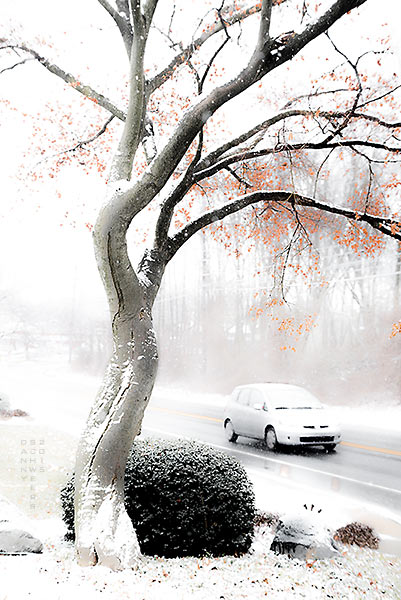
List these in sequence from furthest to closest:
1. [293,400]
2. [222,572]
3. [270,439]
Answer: [293,400] < [270,439] < [222,572]

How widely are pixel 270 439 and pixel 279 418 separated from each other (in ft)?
2.27

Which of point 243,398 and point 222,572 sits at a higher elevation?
point 243,398

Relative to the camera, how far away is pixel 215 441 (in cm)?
1525

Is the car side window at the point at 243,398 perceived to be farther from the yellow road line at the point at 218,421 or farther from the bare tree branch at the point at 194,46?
the bare tree branch at the point at 194,46

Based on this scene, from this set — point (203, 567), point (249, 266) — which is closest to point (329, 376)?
point (249, 266)

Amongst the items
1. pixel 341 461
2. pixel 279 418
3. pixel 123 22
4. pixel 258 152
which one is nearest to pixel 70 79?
pixel 123 22

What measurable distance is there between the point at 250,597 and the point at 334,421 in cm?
907

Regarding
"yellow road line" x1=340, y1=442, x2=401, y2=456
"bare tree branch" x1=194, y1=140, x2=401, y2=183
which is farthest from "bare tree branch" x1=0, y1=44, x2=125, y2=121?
"yellow road line" x1=340, y1=442, x2=401, y2=456

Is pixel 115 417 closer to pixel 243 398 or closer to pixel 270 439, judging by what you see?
pixel 270 439

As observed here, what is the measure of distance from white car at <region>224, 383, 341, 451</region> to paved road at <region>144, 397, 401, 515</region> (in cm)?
36

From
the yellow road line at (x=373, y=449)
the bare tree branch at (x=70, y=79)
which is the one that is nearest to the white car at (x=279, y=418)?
the yellow road line at (x=373, y=449)

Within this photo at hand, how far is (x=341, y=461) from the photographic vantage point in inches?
483

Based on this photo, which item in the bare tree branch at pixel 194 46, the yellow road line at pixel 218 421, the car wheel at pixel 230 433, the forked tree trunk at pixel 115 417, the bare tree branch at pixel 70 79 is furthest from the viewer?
the car wheel at pixel 230 433

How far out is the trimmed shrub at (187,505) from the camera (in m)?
5.98
